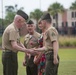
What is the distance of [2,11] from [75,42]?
807 centimetres

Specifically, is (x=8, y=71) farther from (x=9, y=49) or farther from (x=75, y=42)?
(x=75, y=42)

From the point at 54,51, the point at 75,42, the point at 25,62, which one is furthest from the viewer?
the point at 75,42

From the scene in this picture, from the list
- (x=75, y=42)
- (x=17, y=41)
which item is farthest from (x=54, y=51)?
(x=75, y=42)

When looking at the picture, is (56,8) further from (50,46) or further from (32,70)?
(50,46)

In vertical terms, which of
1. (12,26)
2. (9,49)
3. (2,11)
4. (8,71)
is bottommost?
(8,71)

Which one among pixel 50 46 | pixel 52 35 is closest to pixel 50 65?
pixel 50 46

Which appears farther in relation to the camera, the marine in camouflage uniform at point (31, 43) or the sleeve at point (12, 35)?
the marine in camouflage uniform at point (31, 43)

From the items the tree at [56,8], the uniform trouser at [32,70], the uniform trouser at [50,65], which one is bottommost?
the uniform trouser at [32,70]

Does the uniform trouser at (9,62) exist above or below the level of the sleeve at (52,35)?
below

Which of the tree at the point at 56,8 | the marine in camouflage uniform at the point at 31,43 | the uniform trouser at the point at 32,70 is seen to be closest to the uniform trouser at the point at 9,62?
the marine in camouflage uniform at the point at 31,43

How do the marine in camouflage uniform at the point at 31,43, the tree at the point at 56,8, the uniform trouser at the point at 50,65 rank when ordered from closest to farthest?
1. the uniform trouser at the point at 50,65
2. the marine in camouflage uniform at the point at 31,43
3. the tree at the point at 56,8

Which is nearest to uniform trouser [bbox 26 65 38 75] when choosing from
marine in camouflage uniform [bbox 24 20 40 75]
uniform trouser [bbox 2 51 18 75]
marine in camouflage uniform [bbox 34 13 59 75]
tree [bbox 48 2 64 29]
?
marine in camouflage uniform [bbox 24 20 40 75]

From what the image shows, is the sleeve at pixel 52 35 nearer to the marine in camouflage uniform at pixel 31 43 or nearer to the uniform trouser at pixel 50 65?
the uniform trouser at pixel 50 65

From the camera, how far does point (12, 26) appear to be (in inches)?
260
